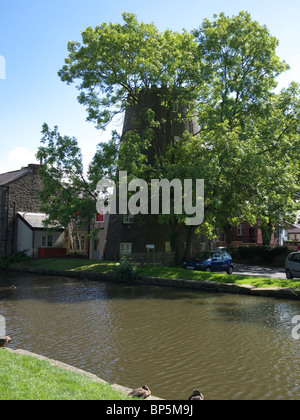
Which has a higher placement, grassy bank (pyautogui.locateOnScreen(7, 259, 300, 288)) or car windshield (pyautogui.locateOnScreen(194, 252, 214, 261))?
car windshield (pyautogui.locateOnScreen(194, 252, 214, 261))

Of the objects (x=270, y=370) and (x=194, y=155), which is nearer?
(x=270, y=370)

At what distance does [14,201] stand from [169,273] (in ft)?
70.5

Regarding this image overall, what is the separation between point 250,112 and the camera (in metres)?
26.3

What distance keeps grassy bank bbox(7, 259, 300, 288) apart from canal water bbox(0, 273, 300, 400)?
1.99m

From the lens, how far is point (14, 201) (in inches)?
1507

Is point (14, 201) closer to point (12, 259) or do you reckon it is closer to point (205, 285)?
point (12, 259)

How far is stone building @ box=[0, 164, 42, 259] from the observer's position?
37.5 metres

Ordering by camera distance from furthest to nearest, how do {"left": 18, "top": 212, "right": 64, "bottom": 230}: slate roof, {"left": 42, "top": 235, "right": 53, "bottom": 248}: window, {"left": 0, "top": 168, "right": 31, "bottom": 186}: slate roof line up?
1. {"left": 0, "top": 168, "right": 31, "bottom": 186}: slate roof
2. {"left": 42, "top": 235, "right": 53, "bottom": 248}: window
3. {"left": 18, "top": 212, "right": 64, "bottom": 230}: slate roof

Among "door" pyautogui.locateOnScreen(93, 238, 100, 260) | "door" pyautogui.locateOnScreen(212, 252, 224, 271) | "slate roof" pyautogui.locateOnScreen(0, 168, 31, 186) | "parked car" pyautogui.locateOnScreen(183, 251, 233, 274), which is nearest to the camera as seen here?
"parked car" pyautogui.locateOnScreen(183, 251, 233, 274)

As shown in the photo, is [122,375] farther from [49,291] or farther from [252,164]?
[252,164]

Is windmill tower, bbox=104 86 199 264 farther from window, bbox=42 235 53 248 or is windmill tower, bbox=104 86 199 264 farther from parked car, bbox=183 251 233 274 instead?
window, bbox=42 235 53 248

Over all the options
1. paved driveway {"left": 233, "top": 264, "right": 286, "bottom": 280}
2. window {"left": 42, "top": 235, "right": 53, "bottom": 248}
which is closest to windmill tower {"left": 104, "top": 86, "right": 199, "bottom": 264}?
paved driveway {"left": 233, "top": 264, "right": 286, "bottom": 280}

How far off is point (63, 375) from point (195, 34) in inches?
1053

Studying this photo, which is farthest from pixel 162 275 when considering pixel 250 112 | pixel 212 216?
pixel 250 112
